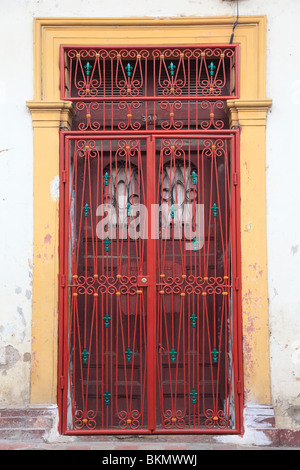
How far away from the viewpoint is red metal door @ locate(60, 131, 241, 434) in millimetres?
4465

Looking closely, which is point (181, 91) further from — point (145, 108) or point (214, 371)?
point (214, 371)

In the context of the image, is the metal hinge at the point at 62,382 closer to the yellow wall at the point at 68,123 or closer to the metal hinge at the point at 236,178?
the yellow wall at the point at 68,123

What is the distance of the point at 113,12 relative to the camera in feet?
15.0

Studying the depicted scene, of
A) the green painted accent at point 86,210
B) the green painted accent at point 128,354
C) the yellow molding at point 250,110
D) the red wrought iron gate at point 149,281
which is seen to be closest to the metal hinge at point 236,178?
the red wrought iron gate at point 149,281

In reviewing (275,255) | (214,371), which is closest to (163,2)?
(275,255)

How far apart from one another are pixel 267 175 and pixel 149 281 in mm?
1293

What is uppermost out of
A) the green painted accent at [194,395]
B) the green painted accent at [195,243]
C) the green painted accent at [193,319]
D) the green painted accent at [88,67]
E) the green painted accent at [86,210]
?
the green painted accent at [88,67]

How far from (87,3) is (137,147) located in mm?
1272

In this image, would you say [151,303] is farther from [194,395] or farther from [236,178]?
[236,178]

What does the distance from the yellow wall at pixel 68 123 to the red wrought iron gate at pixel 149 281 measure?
0.30ft

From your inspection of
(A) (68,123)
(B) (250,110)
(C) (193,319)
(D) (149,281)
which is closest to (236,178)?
(B) (250,110)

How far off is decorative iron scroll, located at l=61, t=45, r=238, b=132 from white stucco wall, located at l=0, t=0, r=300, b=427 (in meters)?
0.31

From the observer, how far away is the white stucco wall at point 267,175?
14.5 feet

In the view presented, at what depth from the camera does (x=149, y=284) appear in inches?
176
